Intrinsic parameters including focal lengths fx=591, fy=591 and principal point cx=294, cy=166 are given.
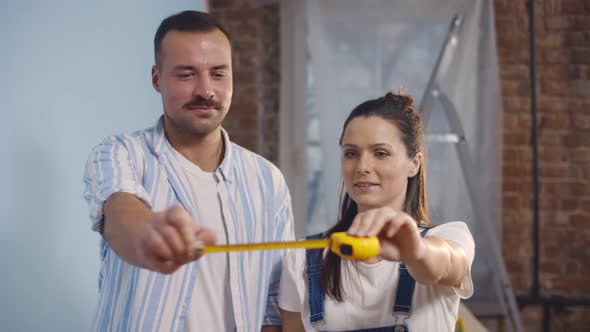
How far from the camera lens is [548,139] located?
280cm

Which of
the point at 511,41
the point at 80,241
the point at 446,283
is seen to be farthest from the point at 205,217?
the point at 511,41

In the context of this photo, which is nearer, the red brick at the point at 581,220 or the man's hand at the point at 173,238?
the man's hand at the point at 173,238

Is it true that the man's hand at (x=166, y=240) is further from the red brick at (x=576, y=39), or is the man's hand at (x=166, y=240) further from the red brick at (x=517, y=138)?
the red brick at (x=576, y=39)

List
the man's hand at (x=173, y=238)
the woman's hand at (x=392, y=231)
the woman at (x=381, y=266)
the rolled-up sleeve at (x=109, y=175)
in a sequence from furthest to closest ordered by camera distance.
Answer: the woman at (x=381, y=266)
the rolled-up sleeve at (x=109, y=175)
the woman's hand at (x=392, y=231)
the man's hand at (x=173, y=238)

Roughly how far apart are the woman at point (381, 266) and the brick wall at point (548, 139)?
1655 millimetres

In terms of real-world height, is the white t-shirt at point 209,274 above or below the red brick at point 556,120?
below

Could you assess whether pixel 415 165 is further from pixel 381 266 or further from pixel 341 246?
pixel 341 246

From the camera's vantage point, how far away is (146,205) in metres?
0.97

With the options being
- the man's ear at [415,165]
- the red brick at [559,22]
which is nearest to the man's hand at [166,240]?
the man's ear at [415,165]

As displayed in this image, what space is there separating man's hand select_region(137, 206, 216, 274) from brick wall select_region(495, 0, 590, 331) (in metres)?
2.38

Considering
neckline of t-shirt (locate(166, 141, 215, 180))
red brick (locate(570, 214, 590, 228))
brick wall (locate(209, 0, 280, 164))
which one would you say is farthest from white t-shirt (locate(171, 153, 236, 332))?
red brick (locate(570, 214, 590, 228))

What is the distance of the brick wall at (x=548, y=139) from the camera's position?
2789mm

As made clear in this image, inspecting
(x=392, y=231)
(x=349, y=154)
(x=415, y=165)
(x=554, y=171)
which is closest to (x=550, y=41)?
(x=554, y=171)

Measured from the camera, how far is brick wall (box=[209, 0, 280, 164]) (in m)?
2.84
